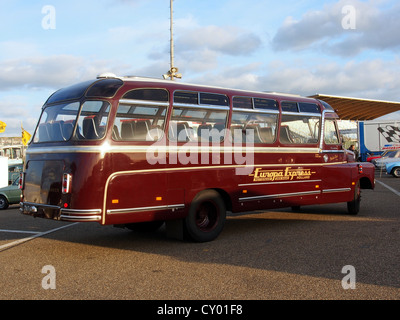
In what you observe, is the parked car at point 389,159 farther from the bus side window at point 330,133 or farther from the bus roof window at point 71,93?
the bus roof window at point 71,93

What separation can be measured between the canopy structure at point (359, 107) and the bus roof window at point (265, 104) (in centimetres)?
2730

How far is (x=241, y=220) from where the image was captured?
11562 millimetres

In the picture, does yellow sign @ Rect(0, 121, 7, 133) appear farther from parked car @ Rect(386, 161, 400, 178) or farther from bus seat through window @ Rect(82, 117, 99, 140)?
parked car @ Rect(386, 161, 400, 178)

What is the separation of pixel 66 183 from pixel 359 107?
133ft

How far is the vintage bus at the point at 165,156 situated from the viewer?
24.5ft

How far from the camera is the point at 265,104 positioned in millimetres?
10070

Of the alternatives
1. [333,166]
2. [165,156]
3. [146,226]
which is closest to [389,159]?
[333,166]

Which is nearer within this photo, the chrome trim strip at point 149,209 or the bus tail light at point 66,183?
the bus tail light at point 66,183

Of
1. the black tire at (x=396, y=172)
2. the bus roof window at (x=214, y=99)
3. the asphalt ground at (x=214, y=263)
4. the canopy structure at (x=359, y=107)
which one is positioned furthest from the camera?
A: the canopy structure at (x=359, y=107)

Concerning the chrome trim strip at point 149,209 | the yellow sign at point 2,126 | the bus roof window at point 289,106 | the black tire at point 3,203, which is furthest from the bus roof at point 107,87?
the yellow sign at point 2,126

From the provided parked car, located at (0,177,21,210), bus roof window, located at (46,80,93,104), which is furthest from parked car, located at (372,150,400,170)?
bus roof window, located at (46,80,93,104)
